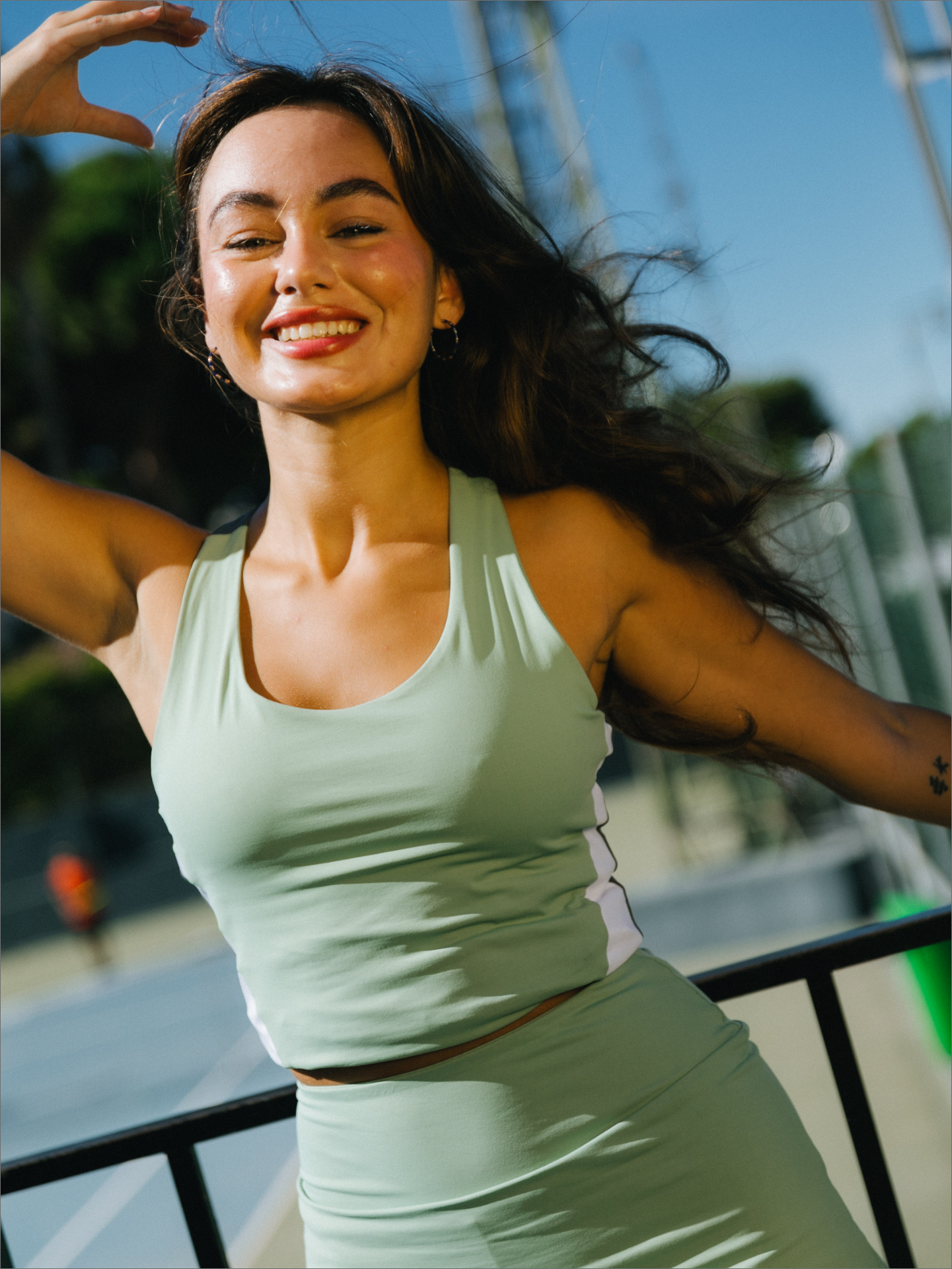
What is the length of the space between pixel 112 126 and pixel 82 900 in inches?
521

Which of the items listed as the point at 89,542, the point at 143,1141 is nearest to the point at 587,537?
the point at 89,542

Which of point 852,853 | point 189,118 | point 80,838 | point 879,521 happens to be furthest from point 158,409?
point 189,118

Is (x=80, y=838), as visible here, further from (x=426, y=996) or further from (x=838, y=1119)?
Result: (x=426, y=996)

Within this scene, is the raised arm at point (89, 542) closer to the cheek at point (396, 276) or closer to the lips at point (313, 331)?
the lips at point (313, 331)

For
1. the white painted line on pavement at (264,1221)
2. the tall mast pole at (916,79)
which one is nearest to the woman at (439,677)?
the tall mast pole at (916,79)

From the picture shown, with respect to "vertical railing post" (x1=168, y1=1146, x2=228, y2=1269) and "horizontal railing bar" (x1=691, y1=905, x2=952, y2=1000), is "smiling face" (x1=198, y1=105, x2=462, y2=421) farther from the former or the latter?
"vertical railing post" (x1=168, y1=1146, x2=228, y2=1269)

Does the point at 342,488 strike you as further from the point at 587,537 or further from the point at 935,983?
the point at 935,983

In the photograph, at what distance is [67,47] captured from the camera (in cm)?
151

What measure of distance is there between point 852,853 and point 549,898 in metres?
7.48

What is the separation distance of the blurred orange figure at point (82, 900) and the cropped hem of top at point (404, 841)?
1306 cm

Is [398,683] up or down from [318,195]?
down

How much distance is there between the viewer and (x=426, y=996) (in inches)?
49.3

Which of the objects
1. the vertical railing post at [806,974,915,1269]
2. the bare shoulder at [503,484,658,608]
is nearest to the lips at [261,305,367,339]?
the bare shoulder at [503,484,658,608]

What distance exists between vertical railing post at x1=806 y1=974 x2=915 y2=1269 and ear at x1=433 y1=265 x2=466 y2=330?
105 centimetres
